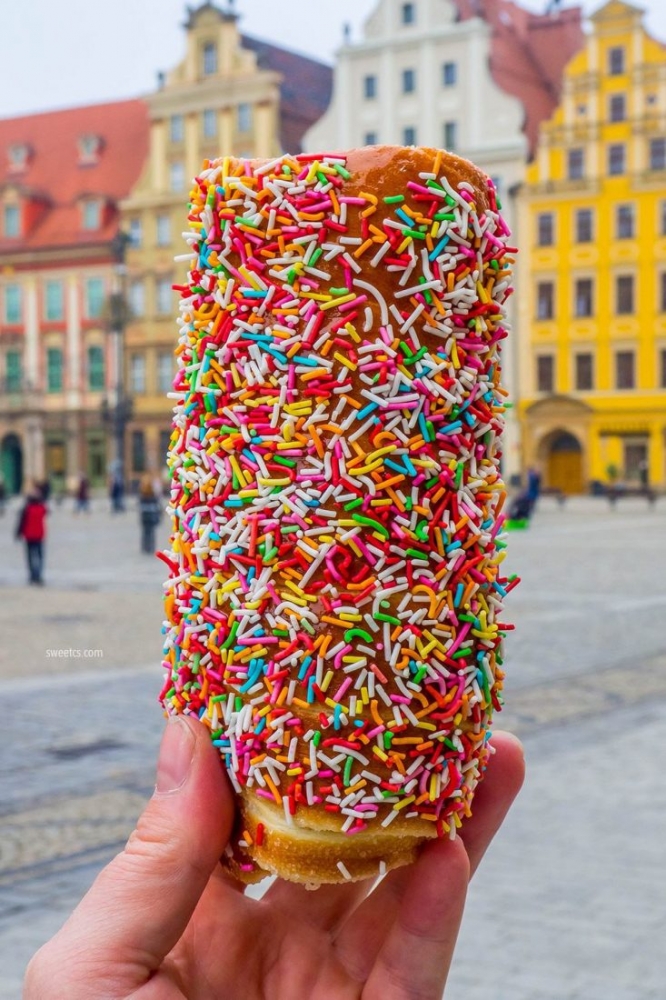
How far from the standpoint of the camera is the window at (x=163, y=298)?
54531 mm

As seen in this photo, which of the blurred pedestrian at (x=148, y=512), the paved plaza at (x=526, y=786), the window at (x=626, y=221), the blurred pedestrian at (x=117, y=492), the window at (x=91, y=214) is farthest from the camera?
the window at (x=91, y=214)

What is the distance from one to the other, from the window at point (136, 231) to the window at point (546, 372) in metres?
16.4

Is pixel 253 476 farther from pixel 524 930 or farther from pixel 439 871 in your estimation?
pixel 524 930

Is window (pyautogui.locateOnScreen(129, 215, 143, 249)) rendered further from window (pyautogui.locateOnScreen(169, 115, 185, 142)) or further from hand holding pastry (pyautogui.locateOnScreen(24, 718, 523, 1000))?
hand holding pastry (pyautogui.locateOnScreen(24, 718, 523, 1000))

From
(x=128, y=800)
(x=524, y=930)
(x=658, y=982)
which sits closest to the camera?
(x=658, y=982)

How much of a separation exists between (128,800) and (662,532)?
72.0ft

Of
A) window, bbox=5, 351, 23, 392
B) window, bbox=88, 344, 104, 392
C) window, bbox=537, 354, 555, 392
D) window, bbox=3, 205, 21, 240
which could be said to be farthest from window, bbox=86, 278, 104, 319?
window, bbox=537, 354, 555, 392

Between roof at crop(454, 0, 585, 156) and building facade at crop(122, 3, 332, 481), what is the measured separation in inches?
285

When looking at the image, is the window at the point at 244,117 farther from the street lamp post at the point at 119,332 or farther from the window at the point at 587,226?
the window at the point at 587,226

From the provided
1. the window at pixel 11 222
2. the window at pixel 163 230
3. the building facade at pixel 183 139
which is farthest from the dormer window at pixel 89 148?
the window at pixel 163 230

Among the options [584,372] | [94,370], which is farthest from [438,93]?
[94,370]

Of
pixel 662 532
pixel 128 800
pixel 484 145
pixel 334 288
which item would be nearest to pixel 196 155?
pixel 484 145

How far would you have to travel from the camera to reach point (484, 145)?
50.0m

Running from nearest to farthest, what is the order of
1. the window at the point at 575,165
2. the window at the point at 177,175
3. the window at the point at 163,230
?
the window at the point at 575,165, the window at the point at 177,175, the window at the point at 163,230
